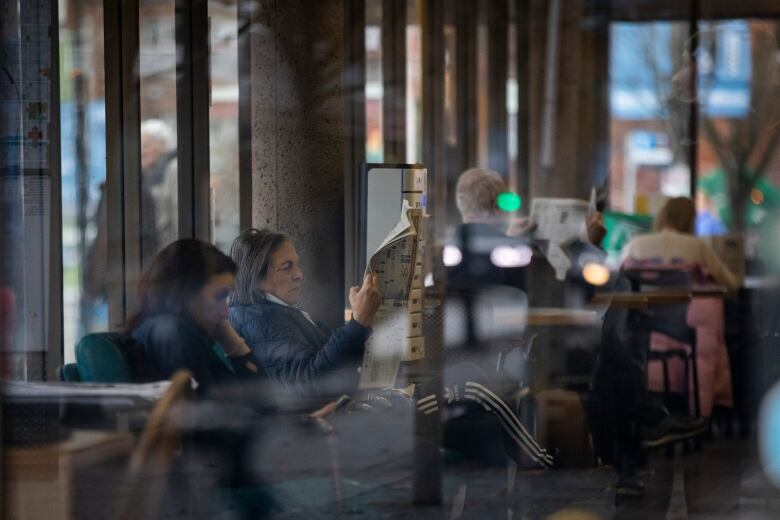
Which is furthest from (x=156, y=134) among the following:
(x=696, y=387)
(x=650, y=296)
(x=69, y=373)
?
(x=696, y=387)

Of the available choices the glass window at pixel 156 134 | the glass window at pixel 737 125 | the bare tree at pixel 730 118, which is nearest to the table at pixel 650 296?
the glass window at pixel 737 125

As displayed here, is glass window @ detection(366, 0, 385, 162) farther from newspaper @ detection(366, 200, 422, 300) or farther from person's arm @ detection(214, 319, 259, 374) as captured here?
person's arm @ detection(214, 319, 259, 374)

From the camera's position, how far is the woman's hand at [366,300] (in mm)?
3482

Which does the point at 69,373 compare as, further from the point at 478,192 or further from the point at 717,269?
the point at 717,269

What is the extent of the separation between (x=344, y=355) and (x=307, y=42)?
814mm

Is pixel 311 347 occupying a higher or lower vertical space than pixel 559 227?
lower

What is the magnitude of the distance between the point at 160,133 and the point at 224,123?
159 millimetres

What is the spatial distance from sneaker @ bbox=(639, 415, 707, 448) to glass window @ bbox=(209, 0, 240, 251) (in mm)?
2467

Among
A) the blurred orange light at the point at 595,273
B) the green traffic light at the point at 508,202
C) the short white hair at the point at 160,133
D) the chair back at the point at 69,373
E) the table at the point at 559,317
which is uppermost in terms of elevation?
the short white hair at the point at 160,133

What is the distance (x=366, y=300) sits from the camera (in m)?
3.49

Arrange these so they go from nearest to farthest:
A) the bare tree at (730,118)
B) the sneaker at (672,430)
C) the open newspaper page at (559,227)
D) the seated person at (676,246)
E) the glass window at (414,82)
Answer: the glass window at (414,82) < the bare tree at (730,118) < the seated person at (676,246) < the open newspaper page at (559,227) < the sneaker at (672,430)

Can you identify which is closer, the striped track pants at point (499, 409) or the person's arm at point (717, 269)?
the striped track pants at point (499, 409)

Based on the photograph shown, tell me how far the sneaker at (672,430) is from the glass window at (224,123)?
2.47 meters

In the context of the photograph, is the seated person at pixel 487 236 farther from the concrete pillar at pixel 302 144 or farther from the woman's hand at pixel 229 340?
the woman's hand at pixel 229 340
